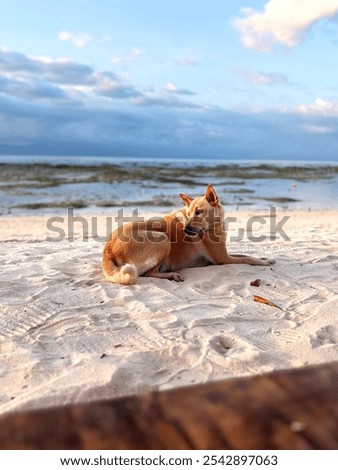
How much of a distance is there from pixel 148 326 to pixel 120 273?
138cm

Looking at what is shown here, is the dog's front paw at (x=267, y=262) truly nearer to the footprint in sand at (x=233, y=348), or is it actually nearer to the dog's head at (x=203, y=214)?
the dog's head at (x=203, y=214)

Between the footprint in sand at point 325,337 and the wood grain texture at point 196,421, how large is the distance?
74 centimetres

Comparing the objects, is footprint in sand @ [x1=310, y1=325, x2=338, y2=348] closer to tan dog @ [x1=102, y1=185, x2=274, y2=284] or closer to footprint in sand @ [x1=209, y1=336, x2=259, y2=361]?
footprint in sand @ [x1=209, y1=336, x2=259, y2=361]

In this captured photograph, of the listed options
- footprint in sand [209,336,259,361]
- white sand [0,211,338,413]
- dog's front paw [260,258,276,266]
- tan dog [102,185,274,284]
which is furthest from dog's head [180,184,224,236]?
footprint in sand [209,336,259,361]

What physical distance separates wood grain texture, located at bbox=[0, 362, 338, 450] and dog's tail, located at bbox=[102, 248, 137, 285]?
8.07 ft

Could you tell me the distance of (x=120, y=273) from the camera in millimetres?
5297

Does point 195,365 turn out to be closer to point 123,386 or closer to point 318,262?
point 123,386

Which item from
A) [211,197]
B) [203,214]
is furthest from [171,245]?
[211,197]

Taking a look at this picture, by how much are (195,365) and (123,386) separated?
0.59 meters

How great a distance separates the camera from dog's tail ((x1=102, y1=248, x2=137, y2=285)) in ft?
17.2

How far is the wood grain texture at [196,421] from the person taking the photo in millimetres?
2367

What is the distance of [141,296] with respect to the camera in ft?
16.1

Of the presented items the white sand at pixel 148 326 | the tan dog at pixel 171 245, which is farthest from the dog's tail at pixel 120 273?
the white sand at pixel 148 326
